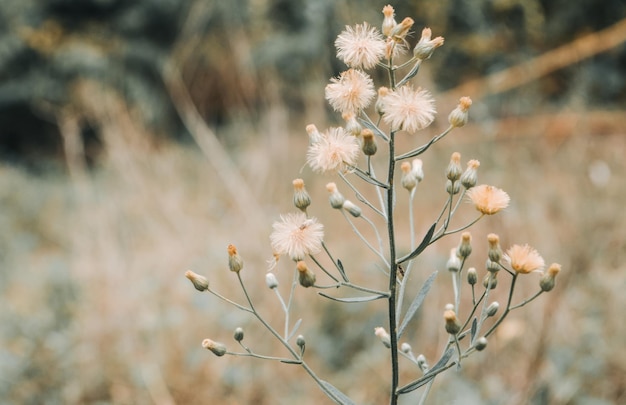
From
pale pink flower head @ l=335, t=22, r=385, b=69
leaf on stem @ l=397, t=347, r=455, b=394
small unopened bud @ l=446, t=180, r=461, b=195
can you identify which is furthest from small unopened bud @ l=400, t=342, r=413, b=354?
pale pink flower head @ l=335, t=22, r=385, b=69

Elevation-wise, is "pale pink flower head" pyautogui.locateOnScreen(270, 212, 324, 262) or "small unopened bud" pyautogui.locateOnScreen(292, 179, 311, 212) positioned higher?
"small unopened bud" pyautogui.locateOnScreen(292, 179, 311, 212)

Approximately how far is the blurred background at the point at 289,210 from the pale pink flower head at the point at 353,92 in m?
0.85

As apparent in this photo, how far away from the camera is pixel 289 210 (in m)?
2.69

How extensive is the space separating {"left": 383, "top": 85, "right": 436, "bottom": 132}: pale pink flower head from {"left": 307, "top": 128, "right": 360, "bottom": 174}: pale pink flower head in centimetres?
5

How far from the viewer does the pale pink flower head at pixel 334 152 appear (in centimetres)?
56

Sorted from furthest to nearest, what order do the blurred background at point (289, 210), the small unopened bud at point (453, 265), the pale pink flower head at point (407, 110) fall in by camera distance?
the blurred background at point (289, 210), the small unopened bud at point (453, 265), the pale pink flower head at point (407, 110)

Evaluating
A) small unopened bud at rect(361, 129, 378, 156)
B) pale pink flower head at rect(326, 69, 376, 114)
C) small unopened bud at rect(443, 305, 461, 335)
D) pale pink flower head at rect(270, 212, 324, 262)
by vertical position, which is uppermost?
pale pink flower head at rect(326, 69, 376, 114)

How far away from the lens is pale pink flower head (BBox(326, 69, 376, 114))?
56 centimetres

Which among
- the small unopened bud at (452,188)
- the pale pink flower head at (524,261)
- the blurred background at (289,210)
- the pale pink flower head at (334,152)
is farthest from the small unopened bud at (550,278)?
the blurred background at (289,210)

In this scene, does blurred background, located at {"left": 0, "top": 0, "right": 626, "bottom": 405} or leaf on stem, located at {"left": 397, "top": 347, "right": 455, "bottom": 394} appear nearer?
leaf on stem, located at {"left": 397, "top": 347, "right": 455, "bottom": 394}

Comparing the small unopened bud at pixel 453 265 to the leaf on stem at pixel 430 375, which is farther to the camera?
the small unopened bud at pixel 453 265

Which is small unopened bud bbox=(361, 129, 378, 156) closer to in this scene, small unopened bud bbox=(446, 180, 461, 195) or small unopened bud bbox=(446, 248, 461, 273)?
small unopened bud bbox=(446, 180, 461, 195)

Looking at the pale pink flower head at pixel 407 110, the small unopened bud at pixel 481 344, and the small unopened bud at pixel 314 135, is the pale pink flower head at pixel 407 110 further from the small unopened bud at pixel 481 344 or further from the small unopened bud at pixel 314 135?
the small unopened bud at pixel 481 344

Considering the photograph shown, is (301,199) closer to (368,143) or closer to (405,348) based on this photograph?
(368,143)
